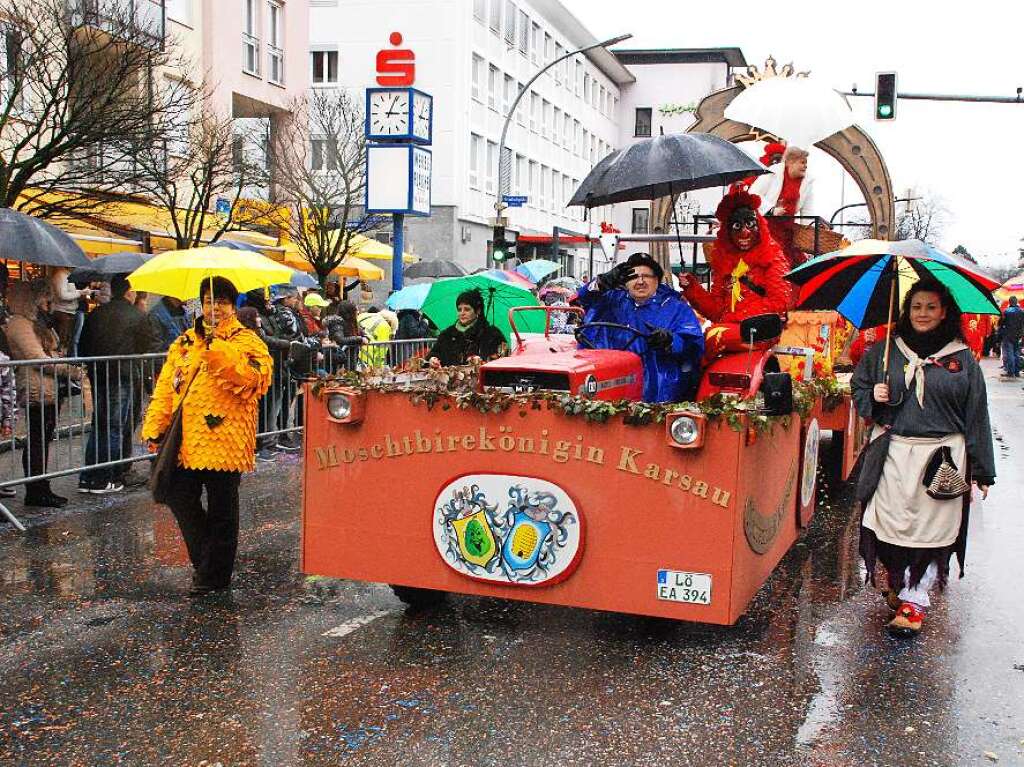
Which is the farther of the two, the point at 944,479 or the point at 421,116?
the point at 421,116

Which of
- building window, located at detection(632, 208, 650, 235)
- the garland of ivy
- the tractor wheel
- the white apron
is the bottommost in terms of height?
the tractor wheel

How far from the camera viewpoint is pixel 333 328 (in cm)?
1393

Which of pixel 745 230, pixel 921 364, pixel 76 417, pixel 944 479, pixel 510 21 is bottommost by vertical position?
pixel 76 417

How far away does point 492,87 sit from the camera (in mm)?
49688

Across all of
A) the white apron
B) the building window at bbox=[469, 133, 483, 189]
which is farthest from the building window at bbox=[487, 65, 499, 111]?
the white apron

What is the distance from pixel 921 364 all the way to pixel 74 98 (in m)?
13.2

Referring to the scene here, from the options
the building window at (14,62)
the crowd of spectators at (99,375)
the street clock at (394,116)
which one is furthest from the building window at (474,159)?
the crowd of spectators at (99,375)

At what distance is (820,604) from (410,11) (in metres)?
42.3

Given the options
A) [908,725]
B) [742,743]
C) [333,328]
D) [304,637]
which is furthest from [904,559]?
[333,328]

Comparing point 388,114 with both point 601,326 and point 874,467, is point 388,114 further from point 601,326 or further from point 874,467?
point 874,467

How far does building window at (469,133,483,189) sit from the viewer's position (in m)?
46.9

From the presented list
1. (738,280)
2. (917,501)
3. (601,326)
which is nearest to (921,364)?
(917,501)

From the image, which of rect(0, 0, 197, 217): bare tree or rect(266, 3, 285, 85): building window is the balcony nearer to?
rect(0, 0, 197, 217): bare tree

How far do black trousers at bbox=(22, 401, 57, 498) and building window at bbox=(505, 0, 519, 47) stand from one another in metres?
44.0
